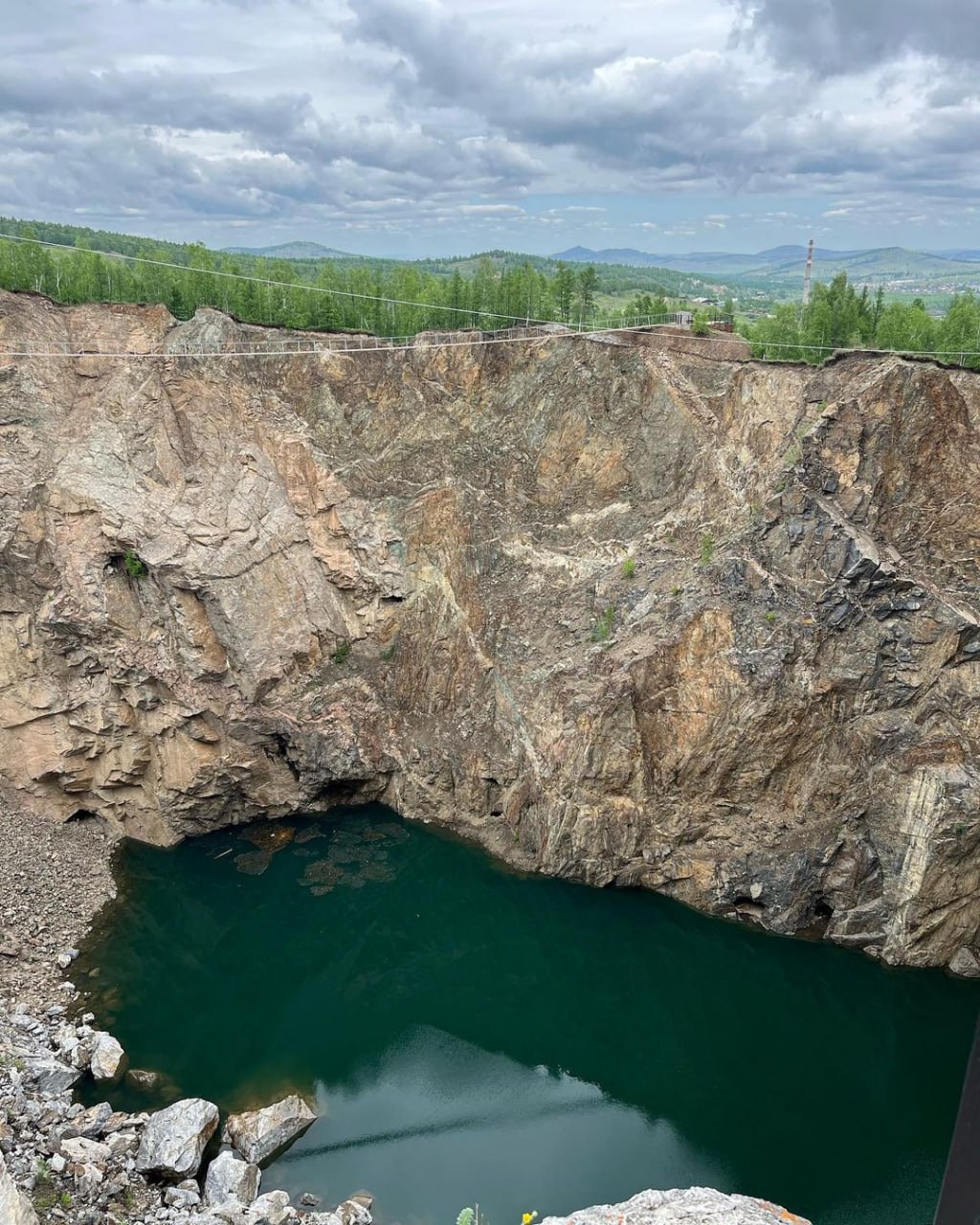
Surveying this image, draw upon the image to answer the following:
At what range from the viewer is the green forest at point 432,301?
39344mm

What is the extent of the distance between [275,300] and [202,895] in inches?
1115

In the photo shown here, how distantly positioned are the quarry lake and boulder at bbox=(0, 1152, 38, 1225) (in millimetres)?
6659

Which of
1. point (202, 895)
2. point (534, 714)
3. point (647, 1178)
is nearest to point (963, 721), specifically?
point (534, 714)

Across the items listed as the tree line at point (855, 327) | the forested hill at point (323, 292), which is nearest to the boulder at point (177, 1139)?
the forested hill at point (323, 292)

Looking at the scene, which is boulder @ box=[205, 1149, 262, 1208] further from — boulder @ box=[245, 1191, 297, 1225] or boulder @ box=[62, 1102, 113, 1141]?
boulder @ box=[62, 1102, 113, 1141]

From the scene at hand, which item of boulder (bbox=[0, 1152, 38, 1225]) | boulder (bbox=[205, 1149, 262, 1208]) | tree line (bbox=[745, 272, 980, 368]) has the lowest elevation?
boulder (bbox=[205, 1149, 262, 1208])

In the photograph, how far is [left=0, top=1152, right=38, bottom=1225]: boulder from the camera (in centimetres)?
1570

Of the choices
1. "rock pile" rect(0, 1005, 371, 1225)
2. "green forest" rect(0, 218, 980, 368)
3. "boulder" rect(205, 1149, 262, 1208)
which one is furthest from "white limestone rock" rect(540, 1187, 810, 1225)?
"green forest" rect(0, 218, 980, 368)

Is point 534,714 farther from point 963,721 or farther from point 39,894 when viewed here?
point 39,894

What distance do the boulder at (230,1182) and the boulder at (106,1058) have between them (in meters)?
4.25

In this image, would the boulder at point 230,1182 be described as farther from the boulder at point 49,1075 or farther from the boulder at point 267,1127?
the boulder at point 49,1075

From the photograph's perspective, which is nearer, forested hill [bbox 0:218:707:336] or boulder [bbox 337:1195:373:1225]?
boulder [bbox 337:1195:373:1225]

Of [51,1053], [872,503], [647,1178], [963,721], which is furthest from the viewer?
[872,503]

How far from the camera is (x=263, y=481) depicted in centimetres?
3503
